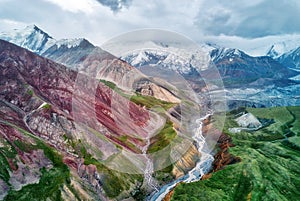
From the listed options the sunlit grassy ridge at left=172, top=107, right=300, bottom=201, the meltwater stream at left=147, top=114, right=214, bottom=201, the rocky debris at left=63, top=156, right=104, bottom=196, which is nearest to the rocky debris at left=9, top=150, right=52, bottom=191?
the rocky debris at left=63, top=156, right=104, bottom=196

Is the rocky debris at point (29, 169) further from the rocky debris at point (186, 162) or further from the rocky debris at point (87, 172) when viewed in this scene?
the rocky debris at point (186, 162)

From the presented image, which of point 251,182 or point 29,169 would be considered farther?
point 251,182


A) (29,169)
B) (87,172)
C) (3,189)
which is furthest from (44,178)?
(87,172)

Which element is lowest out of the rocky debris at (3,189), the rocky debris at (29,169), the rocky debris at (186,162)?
the rocky debris at (3,189)

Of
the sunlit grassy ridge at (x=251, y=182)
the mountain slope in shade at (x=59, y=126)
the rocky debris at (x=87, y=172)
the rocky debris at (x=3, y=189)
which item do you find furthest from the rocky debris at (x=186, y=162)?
the rocky debris at (x=3, y=189)

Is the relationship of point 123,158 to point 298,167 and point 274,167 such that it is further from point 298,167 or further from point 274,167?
point 298,167

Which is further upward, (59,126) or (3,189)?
(59,126)

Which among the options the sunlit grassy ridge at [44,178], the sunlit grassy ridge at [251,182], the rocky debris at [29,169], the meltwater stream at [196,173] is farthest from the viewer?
the meltwater stream at [196,173]

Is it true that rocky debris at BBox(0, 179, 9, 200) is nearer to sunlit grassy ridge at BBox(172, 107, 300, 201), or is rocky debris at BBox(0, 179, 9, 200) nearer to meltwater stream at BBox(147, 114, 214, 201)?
meltwater stream at BBox(147, 114, 214, 201)

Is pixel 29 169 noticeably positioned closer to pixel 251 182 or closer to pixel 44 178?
pixel 44 178

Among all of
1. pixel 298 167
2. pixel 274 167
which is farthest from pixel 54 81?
pixel 298 167

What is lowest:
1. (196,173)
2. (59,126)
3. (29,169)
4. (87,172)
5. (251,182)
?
(29,169)
